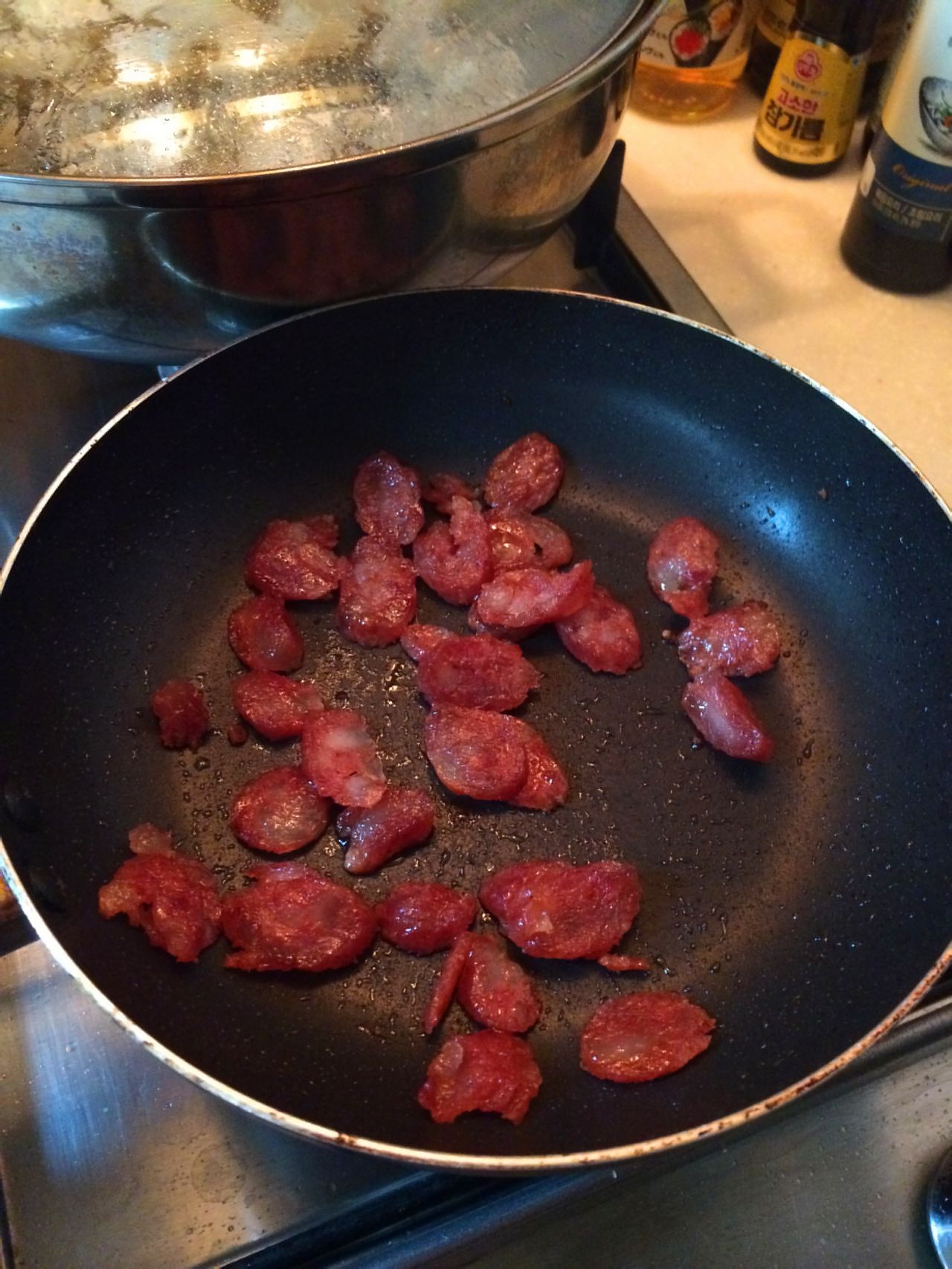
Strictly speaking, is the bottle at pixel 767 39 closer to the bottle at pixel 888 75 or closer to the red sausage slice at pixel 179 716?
the bottle at pixel 888 75

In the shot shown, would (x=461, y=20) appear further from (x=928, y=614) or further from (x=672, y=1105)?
(x=672, y=1105)

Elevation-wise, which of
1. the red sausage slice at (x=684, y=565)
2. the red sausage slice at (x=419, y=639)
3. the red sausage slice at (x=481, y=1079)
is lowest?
the red sausage slice at (x=481, y=1079)

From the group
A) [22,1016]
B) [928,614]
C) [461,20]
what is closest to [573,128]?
[461,20]

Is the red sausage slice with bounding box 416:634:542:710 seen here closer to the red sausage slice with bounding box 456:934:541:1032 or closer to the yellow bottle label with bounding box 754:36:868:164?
the red sausage slice with bounding box 456:934:541:1032

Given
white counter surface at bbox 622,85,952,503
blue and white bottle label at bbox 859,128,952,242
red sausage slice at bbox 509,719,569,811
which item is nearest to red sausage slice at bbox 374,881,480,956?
red sausage slice at bbox 509,719,569,811

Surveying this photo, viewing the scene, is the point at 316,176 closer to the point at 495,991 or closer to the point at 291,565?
the point at 291,565

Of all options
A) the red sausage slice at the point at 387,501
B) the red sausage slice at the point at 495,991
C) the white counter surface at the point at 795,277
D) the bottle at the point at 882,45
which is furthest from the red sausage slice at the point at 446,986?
the bottle at the point at 882,45
